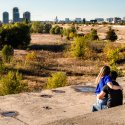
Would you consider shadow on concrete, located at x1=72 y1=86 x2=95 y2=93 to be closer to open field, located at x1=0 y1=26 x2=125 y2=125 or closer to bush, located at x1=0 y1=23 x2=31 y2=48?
open field, located at x1=0 y1=26 x2=125 y2=125

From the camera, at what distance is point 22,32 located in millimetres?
40594

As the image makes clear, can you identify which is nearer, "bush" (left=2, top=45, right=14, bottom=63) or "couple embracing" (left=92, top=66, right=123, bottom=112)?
"couple embracing" (left=92, top=66, right=123, bottom=112)

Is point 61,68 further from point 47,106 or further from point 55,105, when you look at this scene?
point 47,106

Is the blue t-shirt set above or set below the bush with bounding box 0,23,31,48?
above

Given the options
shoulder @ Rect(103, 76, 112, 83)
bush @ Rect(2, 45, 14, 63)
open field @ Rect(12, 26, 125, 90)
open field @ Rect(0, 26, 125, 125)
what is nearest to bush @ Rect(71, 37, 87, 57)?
open field @ Rect(12, 26, 125, 90)

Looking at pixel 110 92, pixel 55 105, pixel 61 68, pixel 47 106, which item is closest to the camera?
pixel 110 92

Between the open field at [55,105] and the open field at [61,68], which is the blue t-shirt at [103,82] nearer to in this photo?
the open field at [55,105]

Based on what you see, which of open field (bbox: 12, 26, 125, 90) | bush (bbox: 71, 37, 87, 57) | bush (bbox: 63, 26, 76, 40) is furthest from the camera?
bush (bbox: 63, 26, 76, 40)

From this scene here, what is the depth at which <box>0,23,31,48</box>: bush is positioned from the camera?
3894 centimetres

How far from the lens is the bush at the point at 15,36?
128 feet

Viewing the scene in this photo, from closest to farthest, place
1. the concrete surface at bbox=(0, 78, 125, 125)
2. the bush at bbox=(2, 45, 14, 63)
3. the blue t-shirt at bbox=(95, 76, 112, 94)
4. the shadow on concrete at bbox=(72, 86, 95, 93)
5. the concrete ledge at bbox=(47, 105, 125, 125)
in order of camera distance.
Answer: the concrete ledge at bbox=(47, 105, 125, 125) < the blue t-shirt at bbox=(95, 76, 112, 94) < the concrete surface at bbox=(0, 78, 125, 125) < the shadow on concrete at bbox=(72, 86, 95, 93) < the bush at bbox=(2, 45, 14, 63)

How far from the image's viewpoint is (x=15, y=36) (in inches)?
1553

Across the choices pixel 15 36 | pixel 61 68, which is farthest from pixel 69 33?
pixel 61 68

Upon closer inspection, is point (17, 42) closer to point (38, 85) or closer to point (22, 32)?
point (22, 32)
